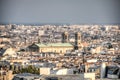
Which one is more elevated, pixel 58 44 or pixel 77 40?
pixel 77 40

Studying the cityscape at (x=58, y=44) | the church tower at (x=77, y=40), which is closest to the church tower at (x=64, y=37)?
the cityscape at (x=58, y=44)

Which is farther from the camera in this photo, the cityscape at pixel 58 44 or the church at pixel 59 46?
the church at pixel 59 46

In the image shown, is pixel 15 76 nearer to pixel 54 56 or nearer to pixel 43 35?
pixel 54 56

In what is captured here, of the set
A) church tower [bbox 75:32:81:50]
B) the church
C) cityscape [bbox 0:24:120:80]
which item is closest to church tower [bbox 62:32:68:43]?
cityscape [bbox 0:24:120:80]

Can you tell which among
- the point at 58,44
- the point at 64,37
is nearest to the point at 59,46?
the point at 58,44

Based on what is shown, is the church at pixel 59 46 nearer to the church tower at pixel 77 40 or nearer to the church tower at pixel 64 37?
the church tower at pixel 77 40

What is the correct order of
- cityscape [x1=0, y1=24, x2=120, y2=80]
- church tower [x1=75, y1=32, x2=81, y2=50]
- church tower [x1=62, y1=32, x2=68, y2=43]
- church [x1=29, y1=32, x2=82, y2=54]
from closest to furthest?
cityscape [x1=0, y1=24, x2=120, y2=80] → church [x1=29, y1=32, x2=82, y2=54] → church tower [x1=75, y1=32, x2=81, y2=50] → church tower [x1=62, y1=32, x2=68, y2=43]

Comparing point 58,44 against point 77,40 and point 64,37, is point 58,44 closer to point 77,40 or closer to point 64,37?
point 77,40

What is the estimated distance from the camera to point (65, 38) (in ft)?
73.5

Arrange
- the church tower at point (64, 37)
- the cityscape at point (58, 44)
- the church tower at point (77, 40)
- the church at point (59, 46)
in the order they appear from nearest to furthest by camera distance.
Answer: the cityscape at point (58, 44) → the church at point (59, 46) → the church tower at point (77, 40) → the church tower at point (64, 37)

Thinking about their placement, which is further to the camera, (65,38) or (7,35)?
(65,38)

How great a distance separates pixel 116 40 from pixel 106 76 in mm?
7260

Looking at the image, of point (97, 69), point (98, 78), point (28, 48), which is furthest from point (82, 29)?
point (98, 78)

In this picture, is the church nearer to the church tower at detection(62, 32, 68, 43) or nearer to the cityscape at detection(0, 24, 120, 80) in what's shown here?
the cityscape at detection(0, 24, 120, 80)
